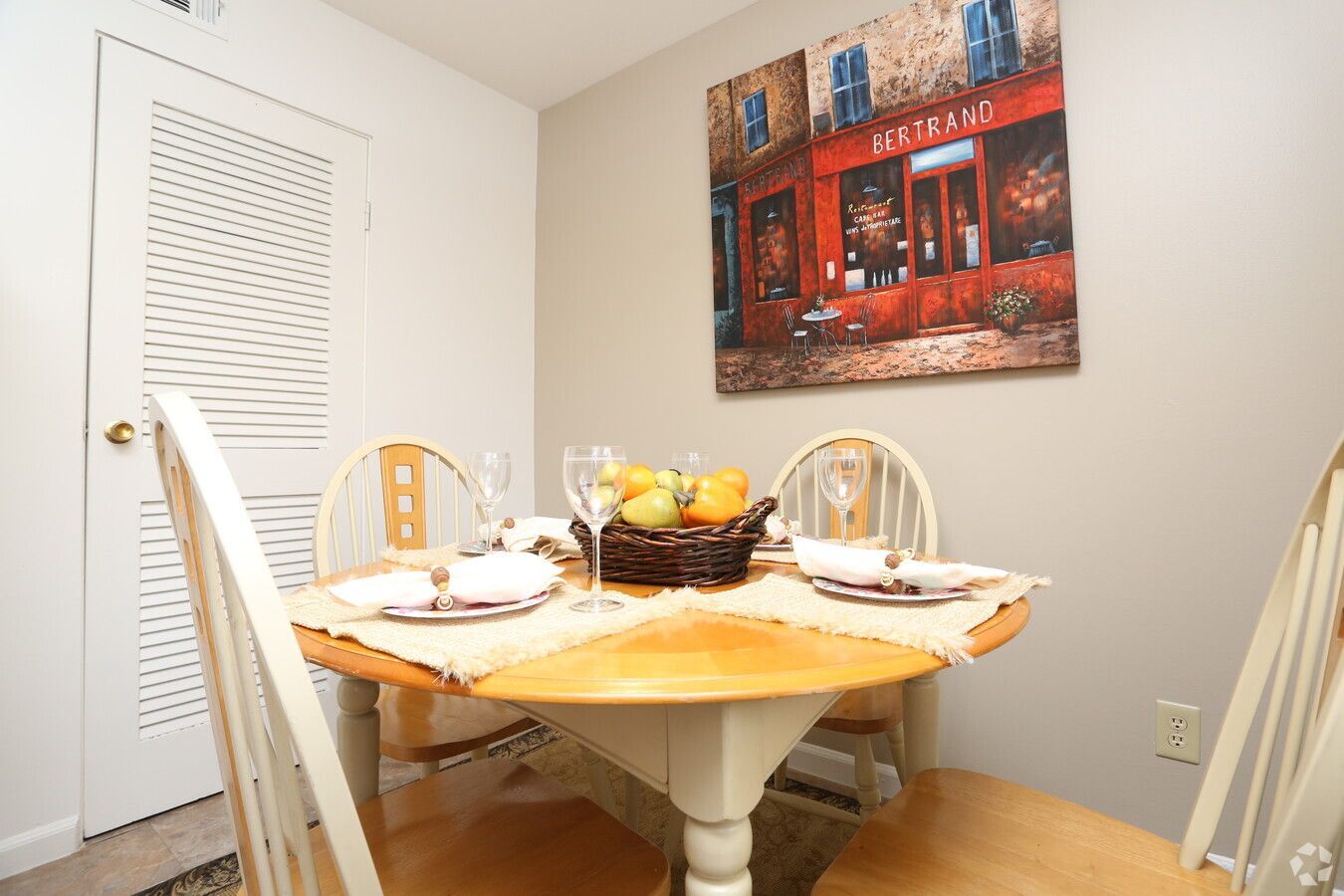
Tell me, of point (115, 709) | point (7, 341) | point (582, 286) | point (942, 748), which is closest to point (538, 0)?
point (582, 286)

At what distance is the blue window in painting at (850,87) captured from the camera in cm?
196

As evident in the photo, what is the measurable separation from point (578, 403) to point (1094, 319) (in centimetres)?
183

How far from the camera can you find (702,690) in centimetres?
58

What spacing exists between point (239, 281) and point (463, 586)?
181 centimetres

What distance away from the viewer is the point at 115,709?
5.80 ft

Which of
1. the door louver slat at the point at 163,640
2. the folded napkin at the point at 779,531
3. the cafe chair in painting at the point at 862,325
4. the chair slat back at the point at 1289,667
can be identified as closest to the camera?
the chair slat back at the point at 1289,667

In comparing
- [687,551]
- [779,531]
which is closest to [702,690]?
[687,551]

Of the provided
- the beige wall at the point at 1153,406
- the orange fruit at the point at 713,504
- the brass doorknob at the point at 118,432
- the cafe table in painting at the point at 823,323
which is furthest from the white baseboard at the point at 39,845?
the cafe table in painting at the point at 823,323

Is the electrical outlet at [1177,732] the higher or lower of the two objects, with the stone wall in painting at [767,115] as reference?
lower

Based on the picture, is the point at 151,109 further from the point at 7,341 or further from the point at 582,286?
the point at 582,286

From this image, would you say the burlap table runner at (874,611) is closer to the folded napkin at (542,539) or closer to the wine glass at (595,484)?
the wine glass at (595,484)

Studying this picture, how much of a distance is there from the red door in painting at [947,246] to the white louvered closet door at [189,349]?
73.2 inches

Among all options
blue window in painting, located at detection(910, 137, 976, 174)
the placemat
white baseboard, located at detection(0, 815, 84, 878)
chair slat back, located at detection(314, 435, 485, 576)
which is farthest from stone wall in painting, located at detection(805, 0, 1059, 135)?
white baseboard, located at detection(0, 815, 84, 878)

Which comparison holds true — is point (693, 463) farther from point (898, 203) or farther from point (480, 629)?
point (898, 203)
